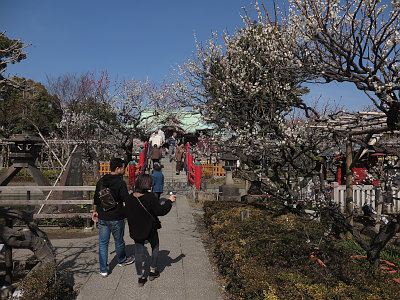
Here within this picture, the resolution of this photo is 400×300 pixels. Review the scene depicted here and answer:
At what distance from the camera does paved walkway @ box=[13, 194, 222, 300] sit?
477 cm

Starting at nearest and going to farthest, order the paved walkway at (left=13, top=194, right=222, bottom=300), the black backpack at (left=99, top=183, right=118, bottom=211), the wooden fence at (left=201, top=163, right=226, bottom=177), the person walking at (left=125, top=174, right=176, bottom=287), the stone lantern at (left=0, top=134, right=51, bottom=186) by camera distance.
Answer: the paved walkway at (left=13, top=194, right=222, bottom=300)
the person walking at (left=125, top=174, right=176, bottom=287)
the black backpack at (left=99, top=183, right=118, bottom=211)
the stone lantern at (left=0, top=134, right=51, bottom=186)
the wooden fence at (left=201, top=163, right=226, bottom=177)

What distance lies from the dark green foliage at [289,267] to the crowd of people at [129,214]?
1369 millimetres

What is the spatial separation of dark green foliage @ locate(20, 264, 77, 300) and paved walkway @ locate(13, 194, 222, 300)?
388mm

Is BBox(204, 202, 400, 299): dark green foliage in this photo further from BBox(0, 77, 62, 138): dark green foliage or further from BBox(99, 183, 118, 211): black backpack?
BBox(0, 77, 62, 138): dark green foliage

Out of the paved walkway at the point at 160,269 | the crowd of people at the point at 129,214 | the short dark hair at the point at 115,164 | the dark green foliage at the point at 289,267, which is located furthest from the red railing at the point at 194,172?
the short dark hair at the point at 115,164

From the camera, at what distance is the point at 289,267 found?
4.49 m

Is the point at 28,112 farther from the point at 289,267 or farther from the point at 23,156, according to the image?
the point at 289,267

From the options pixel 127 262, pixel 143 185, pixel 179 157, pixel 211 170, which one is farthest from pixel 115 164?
pixel 211 170

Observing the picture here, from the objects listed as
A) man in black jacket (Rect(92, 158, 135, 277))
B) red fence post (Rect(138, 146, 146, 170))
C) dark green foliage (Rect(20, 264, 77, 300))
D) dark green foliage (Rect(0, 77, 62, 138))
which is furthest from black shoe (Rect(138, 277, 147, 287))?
dark green foliage (Rect(0, 77, 62, 138))

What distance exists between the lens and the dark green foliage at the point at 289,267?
3.53 metres

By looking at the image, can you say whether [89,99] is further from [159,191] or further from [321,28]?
[321,28]

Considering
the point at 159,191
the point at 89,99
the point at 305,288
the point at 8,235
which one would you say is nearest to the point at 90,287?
the point at 8,235

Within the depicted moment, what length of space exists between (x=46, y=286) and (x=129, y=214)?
1.53 metres

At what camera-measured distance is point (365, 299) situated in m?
3.32
